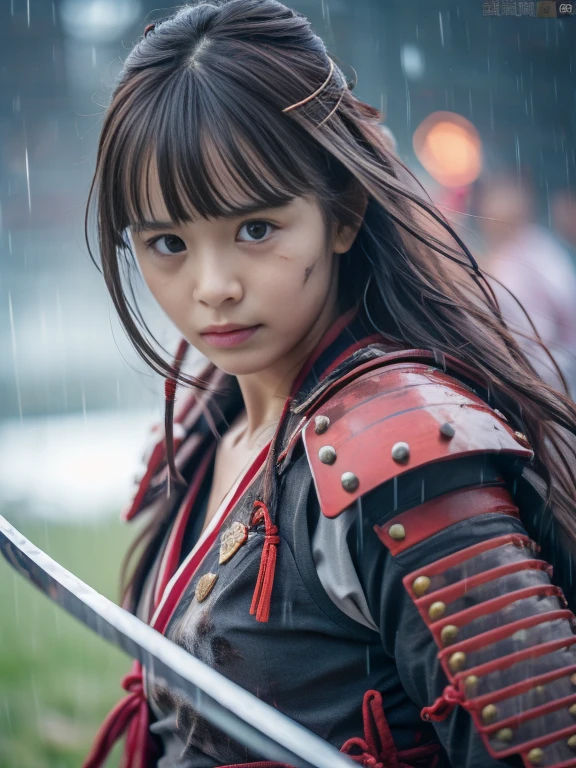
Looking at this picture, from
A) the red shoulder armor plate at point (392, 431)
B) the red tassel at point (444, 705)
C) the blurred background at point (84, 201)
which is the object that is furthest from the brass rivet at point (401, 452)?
the blurred background at point (84, 201)

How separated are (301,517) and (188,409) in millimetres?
610

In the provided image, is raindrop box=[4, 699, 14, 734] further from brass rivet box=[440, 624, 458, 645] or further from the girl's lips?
brass rivet box=[440, 624, 458, 645]

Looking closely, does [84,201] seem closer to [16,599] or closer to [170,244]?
[16,599]

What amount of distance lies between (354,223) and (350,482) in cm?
40

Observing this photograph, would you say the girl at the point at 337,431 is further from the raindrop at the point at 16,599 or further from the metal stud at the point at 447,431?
the raindrop at the point at 16,599

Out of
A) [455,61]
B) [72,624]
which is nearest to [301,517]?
[72,624]

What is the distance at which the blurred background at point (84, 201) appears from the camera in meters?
3.36

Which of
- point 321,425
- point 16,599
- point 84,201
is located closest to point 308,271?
point 321,425

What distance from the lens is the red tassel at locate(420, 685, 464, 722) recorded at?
831 millimetres

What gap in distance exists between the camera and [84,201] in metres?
6.80

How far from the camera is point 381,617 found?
2.93 feet

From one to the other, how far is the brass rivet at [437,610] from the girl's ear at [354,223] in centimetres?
49

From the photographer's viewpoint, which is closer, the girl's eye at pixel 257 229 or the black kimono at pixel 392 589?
the black kimono at pixel 392 589

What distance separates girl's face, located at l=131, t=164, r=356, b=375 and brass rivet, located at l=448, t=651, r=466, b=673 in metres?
0.44
